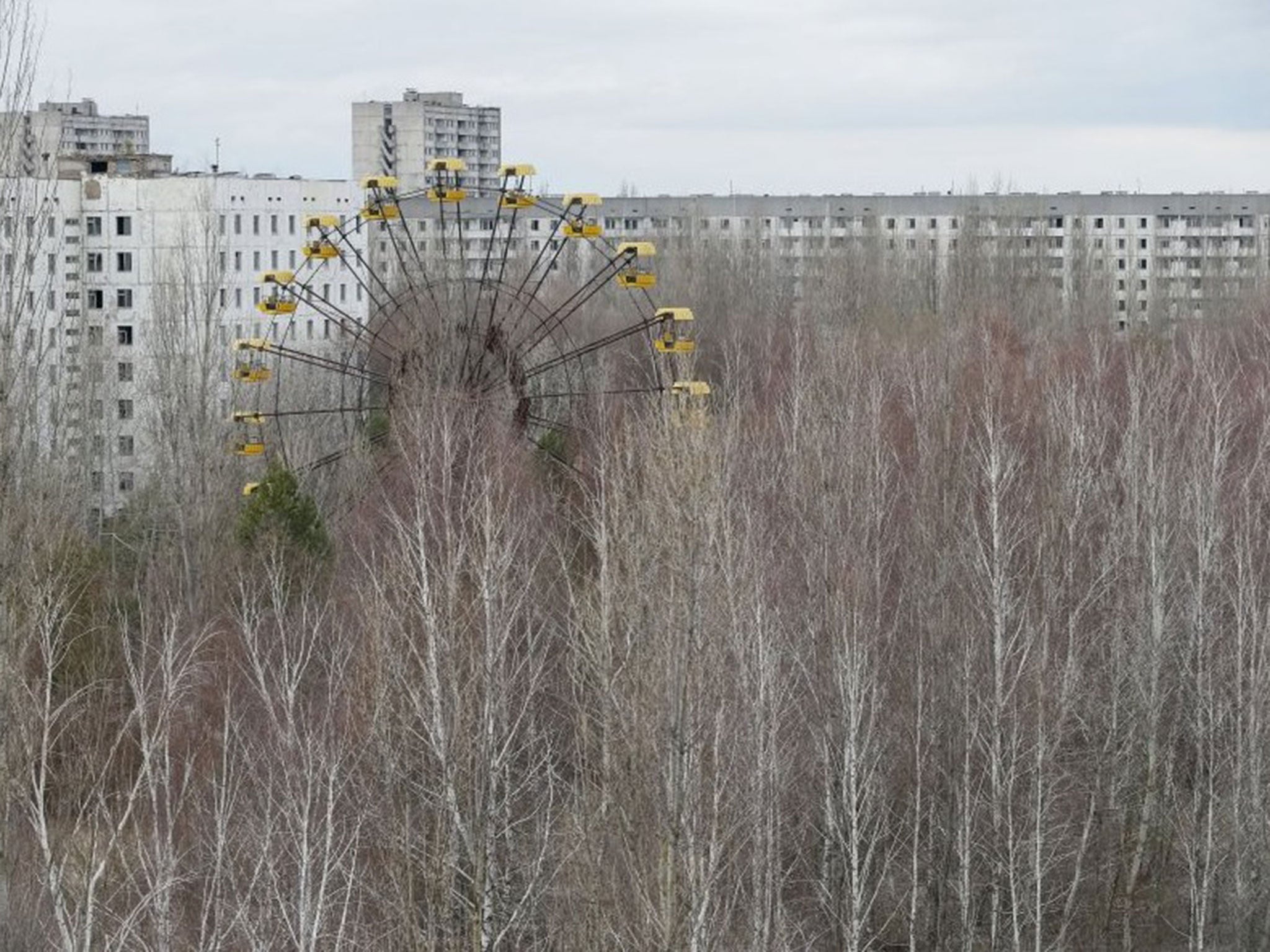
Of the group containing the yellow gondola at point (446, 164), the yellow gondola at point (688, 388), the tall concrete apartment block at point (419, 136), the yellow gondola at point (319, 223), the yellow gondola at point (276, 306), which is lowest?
the yellow gondola at point (688, 388)

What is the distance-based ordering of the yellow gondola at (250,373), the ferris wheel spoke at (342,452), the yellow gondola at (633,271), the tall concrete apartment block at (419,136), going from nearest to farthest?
1. the yellow gondola at (633,271)
2. the ferris wheel spoke at (342,452)
3. the yellow gondola at (250,373)
4. the tall concrete apartment block at (419,136)

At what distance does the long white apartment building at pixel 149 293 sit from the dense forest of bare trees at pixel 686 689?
6.95 feet

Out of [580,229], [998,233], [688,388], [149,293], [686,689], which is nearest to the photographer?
[686,689]

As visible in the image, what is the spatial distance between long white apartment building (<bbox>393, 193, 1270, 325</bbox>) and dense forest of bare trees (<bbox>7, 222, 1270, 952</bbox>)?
2446cm

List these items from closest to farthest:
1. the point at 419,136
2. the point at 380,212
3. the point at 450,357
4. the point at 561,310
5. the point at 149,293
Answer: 1. the point at 450,357
2. the point at 380,212
3. the point at 561,310
4. the point at 149,293
5. the point at 419,136

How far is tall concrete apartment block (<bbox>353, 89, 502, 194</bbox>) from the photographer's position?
71.2 metres

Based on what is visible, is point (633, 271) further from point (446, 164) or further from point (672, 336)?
point (446, 164)

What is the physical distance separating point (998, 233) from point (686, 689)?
42947 mm

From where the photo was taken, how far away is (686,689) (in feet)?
42.6

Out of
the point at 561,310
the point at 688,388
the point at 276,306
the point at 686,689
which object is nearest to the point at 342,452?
the point at 276,306

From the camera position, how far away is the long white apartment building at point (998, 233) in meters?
54.3

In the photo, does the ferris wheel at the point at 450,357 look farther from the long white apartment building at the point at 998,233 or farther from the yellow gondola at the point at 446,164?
the long white apartment building at the point at 998,233

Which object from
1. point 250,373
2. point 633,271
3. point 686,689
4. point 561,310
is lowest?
point 686,689

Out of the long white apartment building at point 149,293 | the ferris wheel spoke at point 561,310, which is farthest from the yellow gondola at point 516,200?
the long white apartment building at point 149,293
